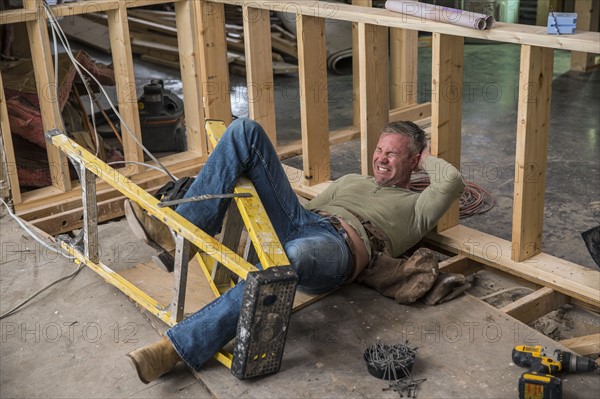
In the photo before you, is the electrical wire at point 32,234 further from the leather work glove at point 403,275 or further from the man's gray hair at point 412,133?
the man's gray hair at point 412,133

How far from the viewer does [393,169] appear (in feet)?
11.5

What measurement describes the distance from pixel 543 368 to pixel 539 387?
0.46ft

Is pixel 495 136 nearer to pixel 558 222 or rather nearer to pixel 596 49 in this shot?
pixel 558 222

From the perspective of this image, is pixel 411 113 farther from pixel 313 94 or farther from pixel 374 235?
pixel 374 235

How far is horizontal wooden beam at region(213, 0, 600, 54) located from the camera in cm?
285

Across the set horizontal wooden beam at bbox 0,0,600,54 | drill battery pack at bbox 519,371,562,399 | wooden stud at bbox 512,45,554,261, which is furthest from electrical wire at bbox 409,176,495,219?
drill battery pack at bbox 519,371,562,399

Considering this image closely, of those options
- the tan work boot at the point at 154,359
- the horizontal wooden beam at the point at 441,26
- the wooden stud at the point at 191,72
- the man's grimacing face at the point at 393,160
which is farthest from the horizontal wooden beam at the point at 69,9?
the tan work boot at the point at 154,359

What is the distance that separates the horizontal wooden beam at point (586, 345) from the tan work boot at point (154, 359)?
59.5 inches

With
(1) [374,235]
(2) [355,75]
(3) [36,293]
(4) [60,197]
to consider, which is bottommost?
(3) [36,293]

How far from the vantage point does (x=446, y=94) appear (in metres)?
3.50

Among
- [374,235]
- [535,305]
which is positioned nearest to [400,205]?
[374,235]

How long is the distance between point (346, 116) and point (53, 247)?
3064 mm

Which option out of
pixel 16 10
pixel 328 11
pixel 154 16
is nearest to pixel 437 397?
pixel 328 11

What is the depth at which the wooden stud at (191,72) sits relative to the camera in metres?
4.80
